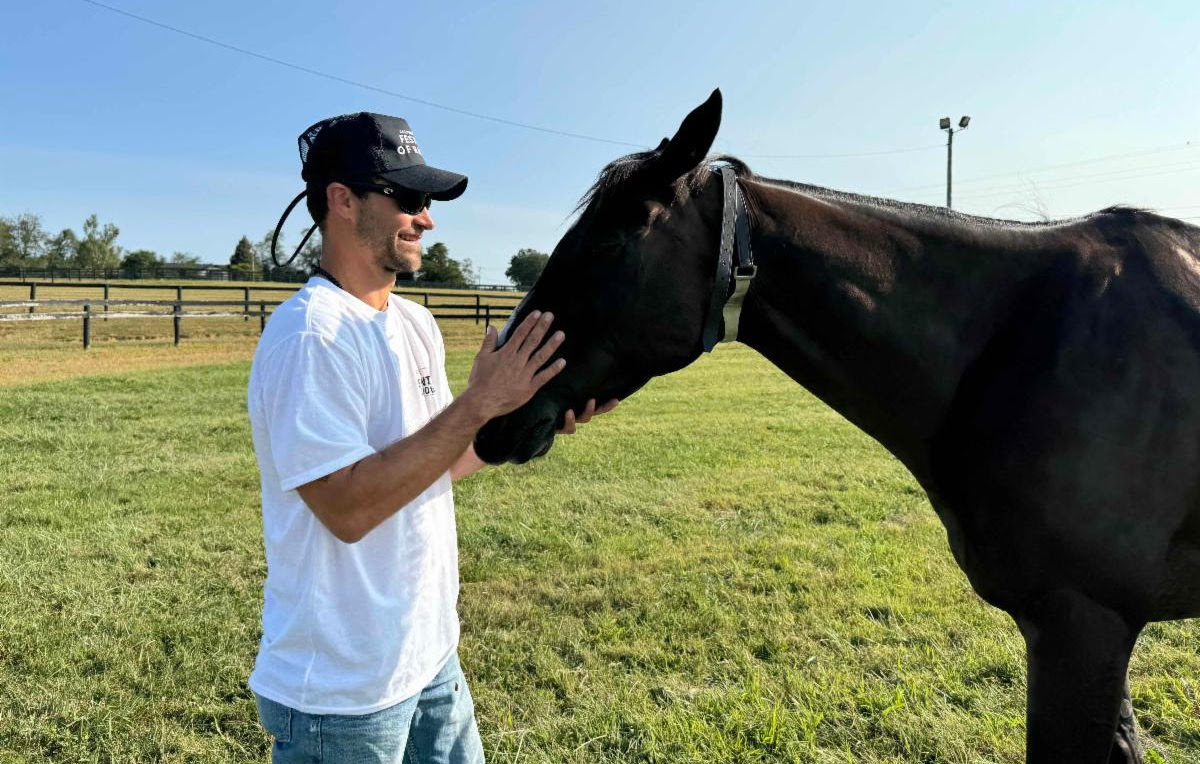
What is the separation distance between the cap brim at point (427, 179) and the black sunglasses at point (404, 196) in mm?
19

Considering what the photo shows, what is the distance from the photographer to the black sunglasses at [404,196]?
1863 mm

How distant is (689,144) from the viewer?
75.1 inches

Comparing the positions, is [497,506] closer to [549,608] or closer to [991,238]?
[549,608]

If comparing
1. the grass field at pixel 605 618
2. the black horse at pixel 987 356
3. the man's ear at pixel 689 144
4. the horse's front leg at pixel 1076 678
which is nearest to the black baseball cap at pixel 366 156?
the black horse at pixel 987 356

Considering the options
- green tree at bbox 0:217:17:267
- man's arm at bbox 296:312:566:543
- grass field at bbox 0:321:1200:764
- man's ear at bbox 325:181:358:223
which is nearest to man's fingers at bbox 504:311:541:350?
man's arm at bbox 296:312:566:543

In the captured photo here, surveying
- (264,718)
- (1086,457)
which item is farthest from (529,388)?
(1086,457)

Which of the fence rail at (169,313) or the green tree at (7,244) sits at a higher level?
the green tree at (7,244)

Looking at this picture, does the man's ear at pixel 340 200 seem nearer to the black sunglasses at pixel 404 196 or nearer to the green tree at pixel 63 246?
the black sunglasses at pixel 404 196

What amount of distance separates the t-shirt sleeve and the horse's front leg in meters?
1.73

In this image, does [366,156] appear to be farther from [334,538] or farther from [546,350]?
[334,538]

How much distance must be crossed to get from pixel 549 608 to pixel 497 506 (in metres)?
2.11

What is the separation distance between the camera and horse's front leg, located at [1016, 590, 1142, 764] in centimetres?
183

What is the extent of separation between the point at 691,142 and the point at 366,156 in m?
0.82

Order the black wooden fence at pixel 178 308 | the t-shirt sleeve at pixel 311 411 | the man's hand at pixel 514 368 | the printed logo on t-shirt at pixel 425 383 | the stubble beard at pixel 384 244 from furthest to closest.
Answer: the black wooden fence at pixel 178 308, the printed logo on t-shirt at pixel 425 383, the stubble beard at pixel 384 244, the man's hand at pixel 514 368, the t-shirt sleeve at pixel 311 411
